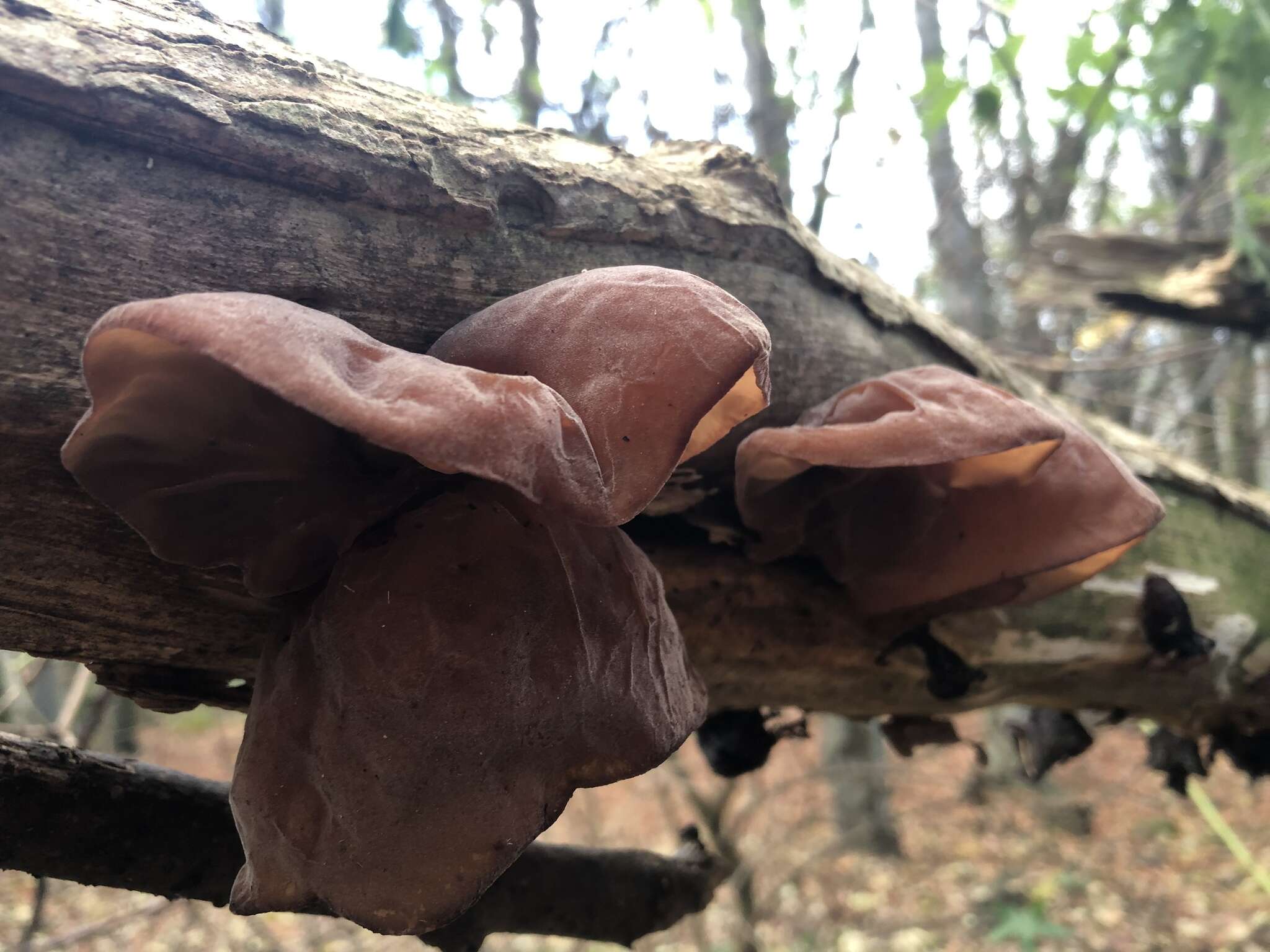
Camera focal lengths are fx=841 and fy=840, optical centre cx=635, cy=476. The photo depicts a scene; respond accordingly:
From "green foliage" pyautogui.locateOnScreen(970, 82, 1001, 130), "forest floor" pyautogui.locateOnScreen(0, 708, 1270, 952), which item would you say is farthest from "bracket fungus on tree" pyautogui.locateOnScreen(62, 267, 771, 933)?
"green foliage" pyautogui.locateOnScreen(970, 82, 1001, 130)

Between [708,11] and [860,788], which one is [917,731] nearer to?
[708,11]

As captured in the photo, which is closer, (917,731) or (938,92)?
(917,731)

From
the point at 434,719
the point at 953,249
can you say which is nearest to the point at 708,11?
the point at 953,249

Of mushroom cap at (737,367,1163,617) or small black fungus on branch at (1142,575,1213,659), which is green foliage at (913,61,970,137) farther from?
mushroom cap at (737,367,1163,617)

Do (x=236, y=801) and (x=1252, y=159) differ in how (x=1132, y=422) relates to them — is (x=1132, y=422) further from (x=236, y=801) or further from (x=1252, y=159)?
(x=236, y=801)

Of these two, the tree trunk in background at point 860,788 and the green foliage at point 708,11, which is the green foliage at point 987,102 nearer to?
the green foliage at point 708,11

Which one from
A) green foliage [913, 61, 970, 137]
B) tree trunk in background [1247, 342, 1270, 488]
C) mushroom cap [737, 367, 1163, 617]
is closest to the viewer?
mushroom cap [737, 367, 1163, 617]
